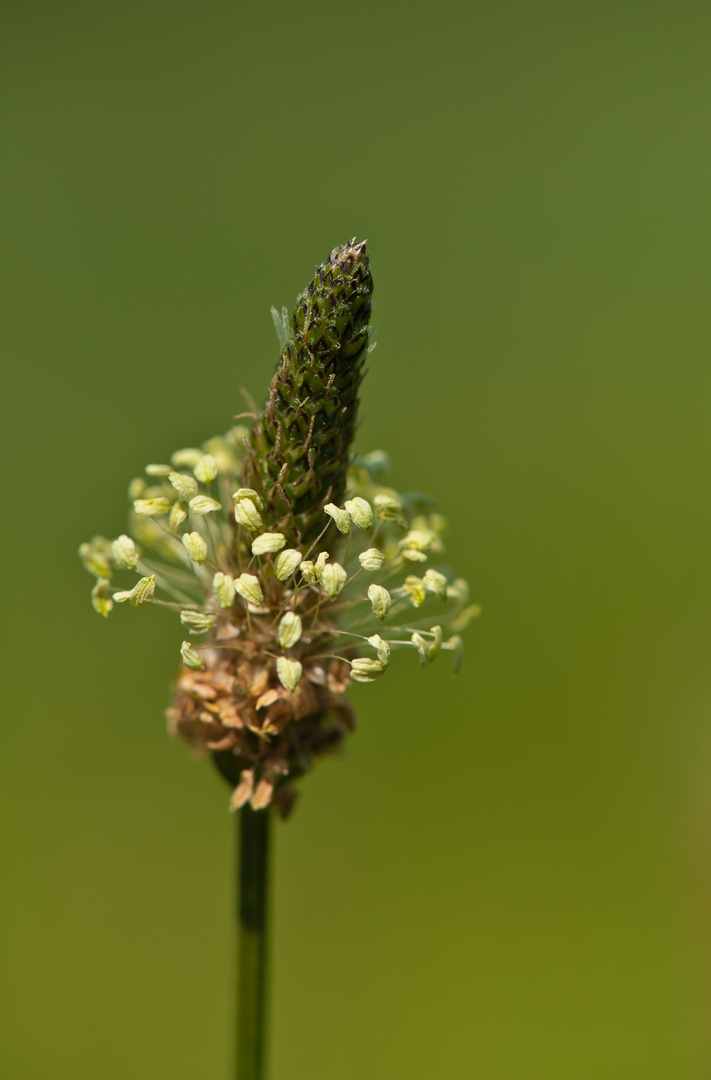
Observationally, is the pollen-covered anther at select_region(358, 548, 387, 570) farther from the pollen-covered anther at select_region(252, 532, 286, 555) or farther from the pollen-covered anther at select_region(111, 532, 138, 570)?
the pollen-covered anther at select_region(111, 532, 138, 570)

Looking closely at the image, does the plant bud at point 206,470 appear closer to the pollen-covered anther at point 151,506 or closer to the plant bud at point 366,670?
the pollen-covered anther at point 151,506

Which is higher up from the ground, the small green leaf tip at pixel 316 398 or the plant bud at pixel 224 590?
the small green leaf tip at pixel 316 398

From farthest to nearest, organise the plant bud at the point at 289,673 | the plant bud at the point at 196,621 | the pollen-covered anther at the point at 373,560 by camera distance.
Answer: the pollen-covered anther at the point at 373,560 < the plant bud at the point at 196,621 < the plant bud at the point at 289,673

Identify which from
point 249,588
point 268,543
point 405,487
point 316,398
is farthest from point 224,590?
point 405,487

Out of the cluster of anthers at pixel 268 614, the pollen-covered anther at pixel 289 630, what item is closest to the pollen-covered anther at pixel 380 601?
the cluster of anthers at pixel 268 614

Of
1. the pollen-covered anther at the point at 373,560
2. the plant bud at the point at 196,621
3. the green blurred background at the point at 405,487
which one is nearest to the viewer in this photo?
the plant bud at the point at 196,621

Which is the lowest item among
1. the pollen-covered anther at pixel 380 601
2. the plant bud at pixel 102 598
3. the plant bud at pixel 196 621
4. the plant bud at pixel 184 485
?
the plant bud at pixel 196 621

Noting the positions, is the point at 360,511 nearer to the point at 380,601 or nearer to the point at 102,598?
the point at 380,601

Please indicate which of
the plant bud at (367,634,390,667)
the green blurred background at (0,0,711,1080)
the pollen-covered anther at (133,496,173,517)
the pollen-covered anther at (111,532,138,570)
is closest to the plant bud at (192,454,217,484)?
the pollen-covered anther at (133,496,173,517)
